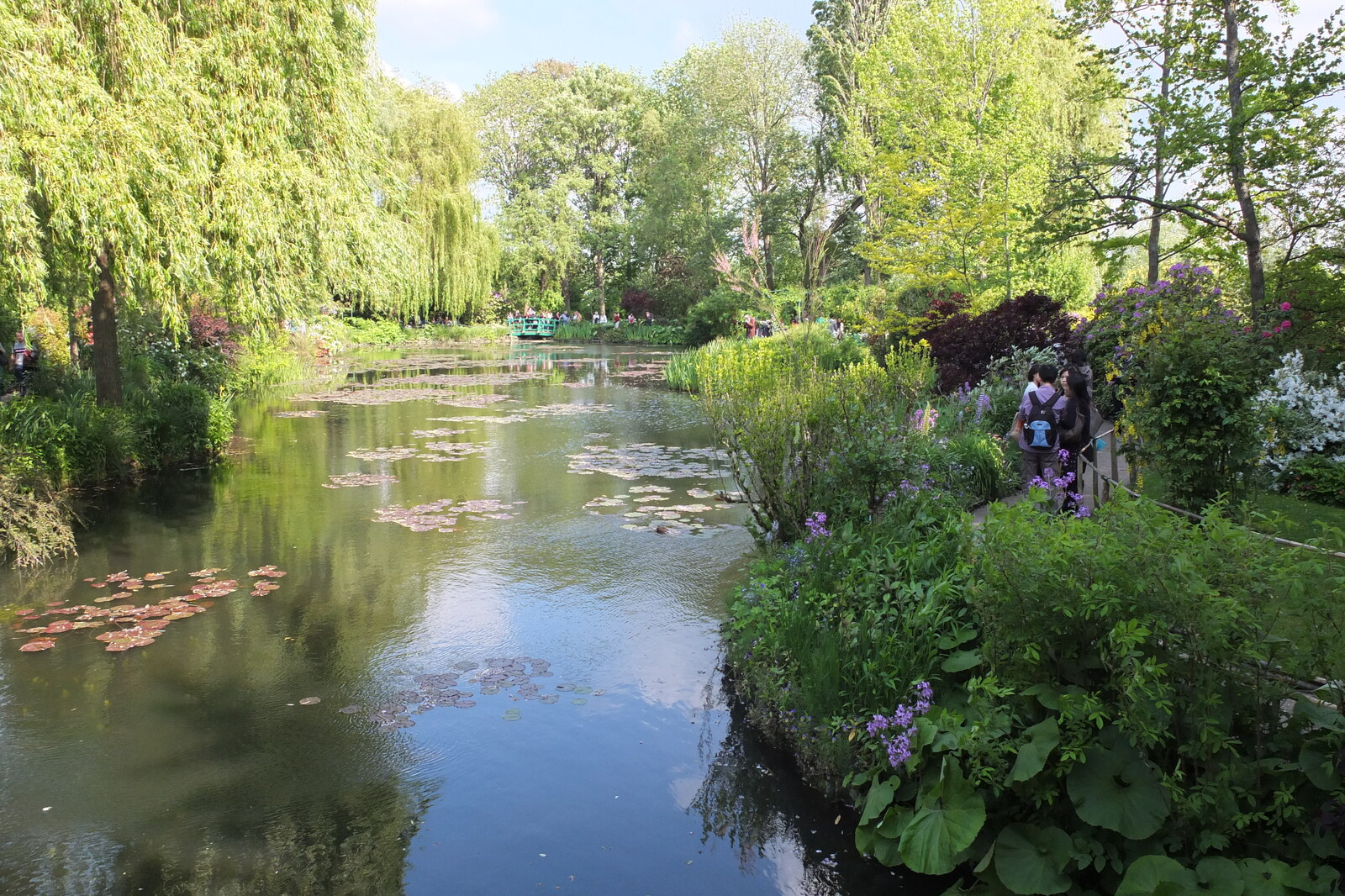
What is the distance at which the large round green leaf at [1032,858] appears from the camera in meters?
3.27

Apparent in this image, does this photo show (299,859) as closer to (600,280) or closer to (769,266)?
(769,266)

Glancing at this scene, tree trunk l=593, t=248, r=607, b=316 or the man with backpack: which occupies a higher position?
tree trunk l=593, t=248, r=607, b=316

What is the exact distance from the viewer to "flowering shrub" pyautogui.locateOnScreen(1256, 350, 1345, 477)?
24.5 ft

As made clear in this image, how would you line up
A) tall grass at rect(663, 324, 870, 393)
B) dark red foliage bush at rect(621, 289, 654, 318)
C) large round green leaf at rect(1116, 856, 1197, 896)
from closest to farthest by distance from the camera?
large round green leaf at rect(1116, 856, 1197, 896)
tall grass at rect(663, 324, 870, 393)
dark red foliage bush at rect(621, 289, 654, 318)

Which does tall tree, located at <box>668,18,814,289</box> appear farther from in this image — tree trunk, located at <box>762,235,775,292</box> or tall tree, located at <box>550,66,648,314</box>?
tall tree, located at <box>550,66,648,314</box>

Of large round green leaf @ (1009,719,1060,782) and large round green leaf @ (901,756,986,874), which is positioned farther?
large round green leaf @ (901,756,986,874)

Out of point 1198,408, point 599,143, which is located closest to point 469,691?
point 1198,408

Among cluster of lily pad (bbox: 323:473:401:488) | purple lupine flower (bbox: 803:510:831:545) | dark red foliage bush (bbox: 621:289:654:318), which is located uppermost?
dark red foliage bush (bbox: 621:289:654:318)

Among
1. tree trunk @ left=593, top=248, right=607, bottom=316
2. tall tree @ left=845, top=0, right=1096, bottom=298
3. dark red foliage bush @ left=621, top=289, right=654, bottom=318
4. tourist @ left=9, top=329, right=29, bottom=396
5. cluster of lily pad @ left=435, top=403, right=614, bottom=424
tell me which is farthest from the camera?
tree trunk @ left=593, top=248, right=607, bottom=316

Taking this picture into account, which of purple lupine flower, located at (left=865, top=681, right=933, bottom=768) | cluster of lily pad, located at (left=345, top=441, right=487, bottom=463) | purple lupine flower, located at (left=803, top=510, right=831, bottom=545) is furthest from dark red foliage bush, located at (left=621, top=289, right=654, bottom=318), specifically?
purple lupine flower, located at (left=865, top=681, right=933, bottom=768)

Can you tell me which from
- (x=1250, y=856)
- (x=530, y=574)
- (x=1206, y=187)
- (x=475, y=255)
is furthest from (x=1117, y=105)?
(x=1250, y=856)

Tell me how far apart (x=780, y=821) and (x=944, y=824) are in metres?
0.90

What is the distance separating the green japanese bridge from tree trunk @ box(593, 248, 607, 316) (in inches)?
150

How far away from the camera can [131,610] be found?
257 inches
